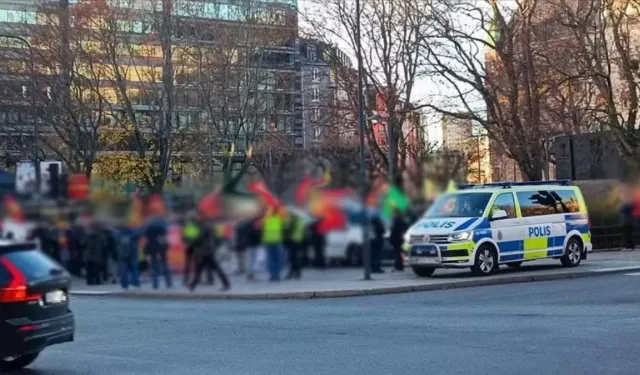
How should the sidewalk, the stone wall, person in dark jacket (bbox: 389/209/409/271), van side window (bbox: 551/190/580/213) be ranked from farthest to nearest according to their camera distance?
van side window (bbox: 551/190/580/213)
the stone wall
person in dark jacket (bbox: 389/209/409/271)
the sidewalk

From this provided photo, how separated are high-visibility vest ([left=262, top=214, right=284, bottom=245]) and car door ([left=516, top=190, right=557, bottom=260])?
9035 millimetres

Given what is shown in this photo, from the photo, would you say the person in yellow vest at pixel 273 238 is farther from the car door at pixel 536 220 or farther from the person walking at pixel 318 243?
the car door at pixel 536 220

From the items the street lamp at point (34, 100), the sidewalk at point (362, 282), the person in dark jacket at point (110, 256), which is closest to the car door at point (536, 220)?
the sidewalk at point (362, 282)

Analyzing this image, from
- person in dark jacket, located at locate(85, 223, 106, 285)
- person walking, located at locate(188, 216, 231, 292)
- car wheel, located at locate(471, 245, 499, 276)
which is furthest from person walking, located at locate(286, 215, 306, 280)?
car wheel, located at locate(471, 245, 499, 276)

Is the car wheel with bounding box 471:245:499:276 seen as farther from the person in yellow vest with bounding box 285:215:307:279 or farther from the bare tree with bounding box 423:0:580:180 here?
the person in yellow vest with bounding box 285:215:307:279

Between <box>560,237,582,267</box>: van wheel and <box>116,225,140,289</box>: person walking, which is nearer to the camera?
<box>116,225,140,289</box>: person walking

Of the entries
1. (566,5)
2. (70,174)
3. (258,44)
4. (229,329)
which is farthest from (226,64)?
(566,5)

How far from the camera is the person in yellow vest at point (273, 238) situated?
3598 millimetres

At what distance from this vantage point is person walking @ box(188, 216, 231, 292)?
11.8 ft

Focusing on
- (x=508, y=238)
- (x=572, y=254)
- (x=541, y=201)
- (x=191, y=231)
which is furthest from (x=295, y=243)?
(x=572, y=254)

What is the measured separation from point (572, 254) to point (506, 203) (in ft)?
37.9

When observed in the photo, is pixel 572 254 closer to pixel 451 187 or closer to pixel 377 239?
pixel 451 187

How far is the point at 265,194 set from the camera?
363cm

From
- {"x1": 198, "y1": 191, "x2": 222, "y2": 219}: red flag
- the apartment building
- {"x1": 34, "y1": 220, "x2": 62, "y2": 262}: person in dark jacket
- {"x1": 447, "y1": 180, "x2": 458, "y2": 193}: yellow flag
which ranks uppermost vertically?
the apartment building
